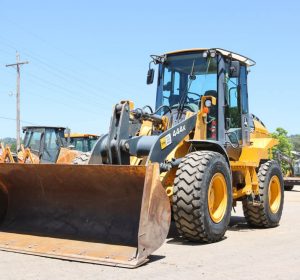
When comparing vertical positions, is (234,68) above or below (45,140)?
above

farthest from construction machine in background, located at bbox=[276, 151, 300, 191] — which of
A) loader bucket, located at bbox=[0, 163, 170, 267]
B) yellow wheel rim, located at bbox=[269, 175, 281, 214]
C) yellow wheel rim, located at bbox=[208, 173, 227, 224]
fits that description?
loader bucket, located at bbox=[0, 163, 170, 267]

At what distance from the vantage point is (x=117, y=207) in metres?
6.14

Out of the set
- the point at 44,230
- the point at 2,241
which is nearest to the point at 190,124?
the point at 44,230

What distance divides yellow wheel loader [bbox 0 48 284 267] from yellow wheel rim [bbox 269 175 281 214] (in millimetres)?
385

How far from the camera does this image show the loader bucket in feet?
17.5

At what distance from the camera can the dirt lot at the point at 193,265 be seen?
4.81 m

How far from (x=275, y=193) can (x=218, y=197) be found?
2.68 meters

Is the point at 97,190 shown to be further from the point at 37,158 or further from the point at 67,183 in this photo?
the point at 37,158

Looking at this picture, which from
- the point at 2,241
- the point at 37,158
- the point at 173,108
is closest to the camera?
the point at 2,241

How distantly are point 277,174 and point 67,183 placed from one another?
177 inches

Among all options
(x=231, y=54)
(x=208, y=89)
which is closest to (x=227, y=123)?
(x=208, y=89)

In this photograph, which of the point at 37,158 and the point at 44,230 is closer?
the point at 44,230

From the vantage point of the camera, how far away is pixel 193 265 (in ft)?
17.3

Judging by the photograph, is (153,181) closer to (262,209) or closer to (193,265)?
(193,265)
